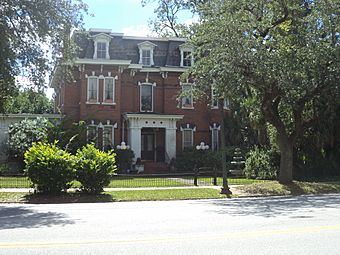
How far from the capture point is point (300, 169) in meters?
26.6

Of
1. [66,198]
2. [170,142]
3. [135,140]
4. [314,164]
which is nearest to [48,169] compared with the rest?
[66,198]

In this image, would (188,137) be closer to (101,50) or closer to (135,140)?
(135,140)

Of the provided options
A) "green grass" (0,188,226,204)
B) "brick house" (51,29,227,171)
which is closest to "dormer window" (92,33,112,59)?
"brick house" (51,29,227,171)

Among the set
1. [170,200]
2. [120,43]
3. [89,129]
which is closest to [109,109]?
[89,129]

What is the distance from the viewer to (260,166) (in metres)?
26.7

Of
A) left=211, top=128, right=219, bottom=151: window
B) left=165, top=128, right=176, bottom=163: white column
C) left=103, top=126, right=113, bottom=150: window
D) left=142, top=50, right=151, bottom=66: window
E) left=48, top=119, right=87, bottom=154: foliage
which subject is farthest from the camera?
left=211, top=128, right=219, bottom=151: window

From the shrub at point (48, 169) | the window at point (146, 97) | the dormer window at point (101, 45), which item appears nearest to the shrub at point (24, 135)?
the dormer window at point (101, 45)

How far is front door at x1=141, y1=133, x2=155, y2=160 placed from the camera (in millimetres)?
35188

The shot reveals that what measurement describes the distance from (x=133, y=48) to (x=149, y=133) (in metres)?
7.15

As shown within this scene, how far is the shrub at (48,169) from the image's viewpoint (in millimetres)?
16922

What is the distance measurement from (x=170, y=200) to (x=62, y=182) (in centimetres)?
437

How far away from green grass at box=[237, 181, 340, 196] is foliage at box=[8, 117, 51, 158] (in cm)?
1541

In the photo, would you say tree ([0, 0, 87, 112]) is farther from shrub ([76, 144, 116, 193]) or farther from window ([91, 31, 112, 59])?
window ([91, 31, 112, 59])

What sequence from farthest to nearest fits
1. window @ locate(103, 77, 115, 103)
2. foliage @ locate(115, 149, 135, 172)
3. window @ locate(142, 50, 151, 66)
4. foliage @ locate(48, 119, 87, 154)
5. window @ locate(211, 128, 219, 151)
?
window @ locate(211, 128, 219, 151) < window @ locate(142, 50, 151, 66) < window @ locate(103, 77, 115, 103) < foliage @ locate(115, 149, 135, 172) < foliage @ locate(48, 119, 87, 154)
